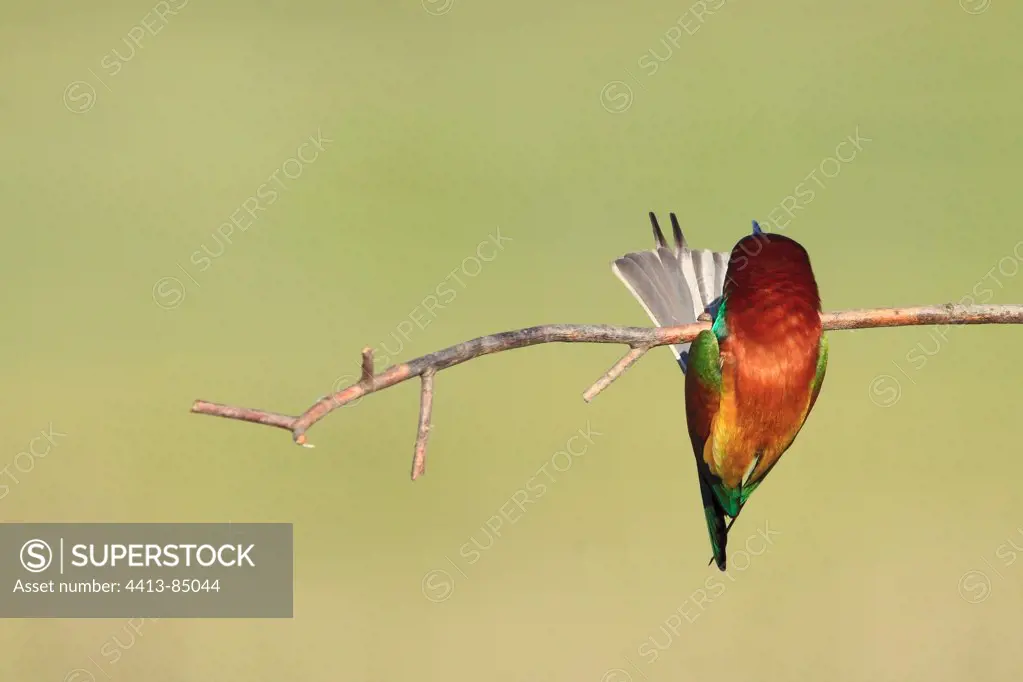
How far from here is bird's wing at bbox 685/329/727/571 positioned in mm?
1728

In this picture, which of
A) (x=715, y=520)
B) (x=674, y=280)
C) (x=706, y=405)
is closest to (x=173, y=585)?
(x=674, y=280)

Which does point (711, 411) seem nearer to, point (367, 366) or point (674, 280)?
point (674, 280)

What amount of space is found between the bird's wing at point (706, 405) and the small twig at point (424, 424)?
1.40ft

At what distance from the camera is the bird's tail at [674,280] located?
2.13 meters

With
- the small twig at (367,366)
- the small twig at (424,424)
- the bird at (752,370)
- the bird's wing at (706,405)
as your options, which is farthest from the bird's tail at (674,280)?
the small twig at (367,366)

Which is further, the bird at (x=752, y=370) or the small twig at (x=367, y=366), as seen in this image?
the bird at (x=752, y=370)

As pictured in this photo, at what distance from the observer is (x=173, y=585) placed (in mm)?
4082

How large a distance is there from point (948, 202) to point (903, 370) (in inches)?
64.6

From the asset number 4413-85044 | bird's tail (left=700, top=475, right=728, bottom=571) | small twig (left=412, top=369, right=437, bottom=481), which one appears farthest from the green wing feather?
the asset number 4413-85044

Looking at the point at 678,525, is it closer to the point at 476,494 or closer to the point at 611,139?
the point at 476,494

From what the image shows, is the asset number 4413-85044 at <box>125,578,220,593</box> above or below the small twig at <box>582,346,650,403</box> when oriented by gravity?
above

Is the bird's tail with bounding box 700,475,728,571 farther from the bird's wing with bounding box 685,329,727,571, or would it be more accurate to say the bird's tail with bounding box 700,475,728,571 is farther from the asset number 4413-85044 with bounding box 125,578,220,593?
the asset number 4413-85044 with bounding box 125,578,220,593

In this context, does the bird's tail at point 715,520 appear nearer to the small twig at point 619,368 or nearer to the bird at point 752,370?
the bird at point 752,370

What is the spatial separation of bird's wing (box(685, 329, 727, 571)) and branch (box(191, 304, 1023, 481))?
8 centimetres
